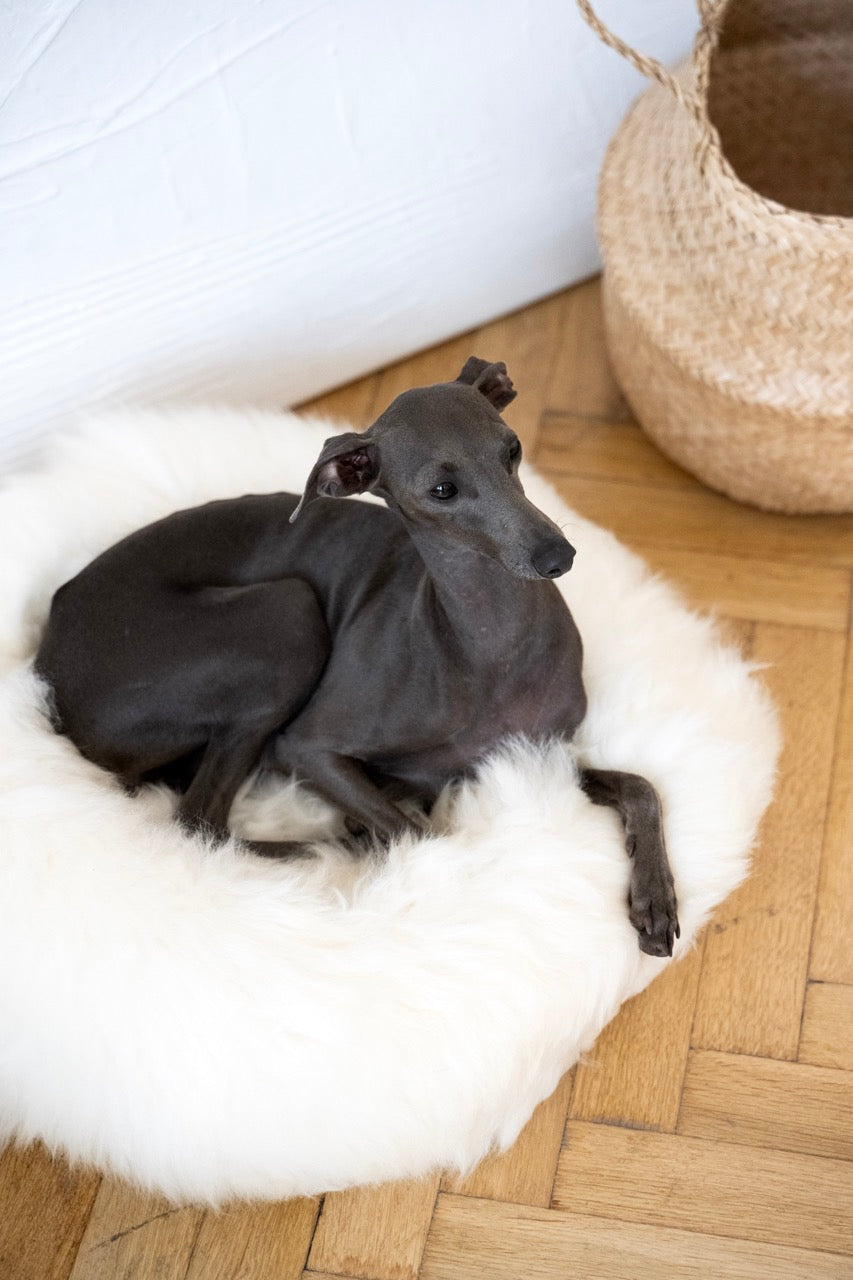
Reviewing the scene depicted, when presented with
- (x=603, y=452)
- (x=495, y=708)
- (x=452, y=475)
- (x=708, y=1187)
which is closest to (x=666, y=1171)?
(x=708, y=1187)

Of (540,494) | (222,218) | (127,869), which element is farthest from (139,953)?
(222,218)

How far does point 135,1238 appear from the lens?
144cm

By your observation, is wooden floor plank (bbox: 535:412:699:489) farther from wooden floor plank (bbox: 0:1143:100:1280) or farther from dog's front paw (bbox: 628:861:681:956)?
wooden floor plank (bbox: 0:1143:100:1280)

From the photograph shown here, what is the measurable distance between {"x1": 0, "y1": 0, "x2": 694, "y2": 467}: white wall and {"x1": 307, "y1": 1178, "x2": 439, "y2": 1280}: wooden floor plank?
121 centimetres

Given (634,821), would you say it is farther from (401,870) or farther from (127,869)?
(127,869)

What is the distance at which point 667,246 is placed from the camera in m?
1.80

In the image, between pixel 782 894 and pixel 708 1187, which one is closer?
pixel 708 1187

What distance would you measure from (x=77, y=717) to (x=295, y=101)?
95 centimetres

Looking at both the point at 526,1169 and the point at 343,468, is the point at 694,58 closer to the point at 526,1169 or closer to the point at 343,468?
the point at 343,468

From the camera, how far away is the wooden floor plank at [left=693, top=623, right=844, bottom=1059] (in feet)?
5.05

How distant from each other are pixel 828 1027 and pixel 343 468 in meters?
0.90

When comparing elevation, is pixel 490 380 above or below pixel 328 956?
above

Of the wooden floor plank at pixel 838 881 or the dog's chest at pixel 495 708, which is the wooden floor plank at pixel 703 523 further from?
the dog's chest at pixel 495 708

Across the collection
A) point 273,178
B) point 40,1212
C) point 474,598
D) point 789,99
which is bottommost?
point 40,1212
